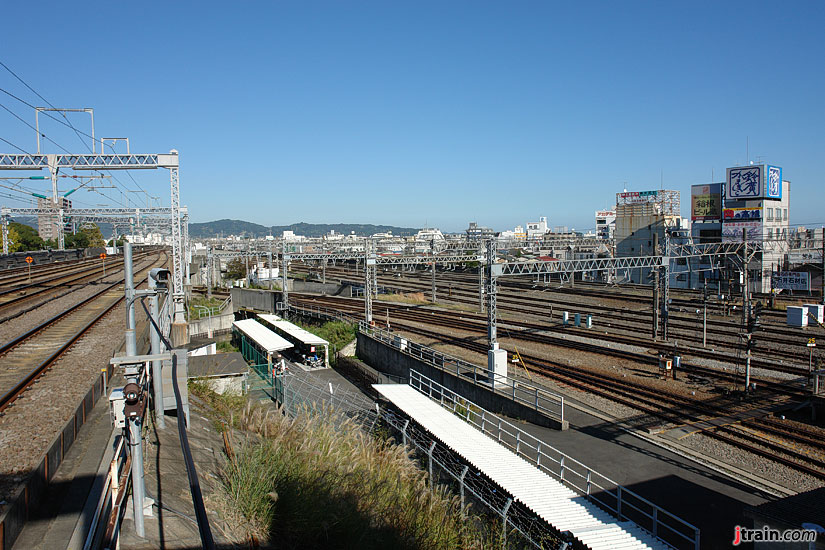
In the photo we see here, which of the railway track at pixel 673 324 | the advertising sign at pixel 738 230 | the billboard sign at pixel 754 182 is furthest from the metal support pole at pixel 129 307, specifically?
the billboard sign at pixel 754 182

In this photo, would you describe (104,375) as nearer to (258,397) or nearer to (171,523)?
(171,523)

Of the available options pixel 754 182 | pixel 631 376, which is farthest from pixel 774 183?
pixel 631 376

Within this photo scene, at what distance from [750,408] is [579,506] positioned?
10037 mm

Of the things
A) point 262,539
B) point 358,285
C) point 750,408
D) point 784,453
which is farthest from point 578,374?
point 358,285

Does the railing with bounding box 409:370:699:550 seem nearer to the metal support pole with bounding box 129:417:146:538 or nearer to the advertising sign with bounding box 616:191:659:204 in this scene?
the metal support pole with bounding box 129:417:146:538

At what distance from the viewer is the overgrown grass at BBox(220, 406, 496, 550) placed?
219 inches

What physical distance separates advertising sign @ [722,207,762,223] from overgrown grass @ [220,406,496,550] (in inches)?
1897

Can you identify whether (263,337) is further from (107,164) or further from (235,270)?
(235,270)

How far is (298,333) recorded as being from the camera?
84.6 feet

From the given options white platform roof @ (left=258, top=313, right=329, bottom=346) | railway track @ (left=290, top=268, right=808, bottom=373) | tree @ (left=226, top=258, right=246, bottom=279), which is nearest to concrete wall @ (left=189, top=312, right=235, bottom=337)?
white platform roof @ (left=258, top=313, right=329, bottom=346)

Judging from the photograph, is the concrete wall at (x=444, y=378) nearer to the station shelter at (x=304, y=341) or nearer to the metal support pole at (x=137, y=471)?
the station shelter at (x=304, y=341)

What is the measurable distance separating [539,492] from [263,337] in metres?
18.1

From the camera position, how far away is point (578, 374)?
19.2 m

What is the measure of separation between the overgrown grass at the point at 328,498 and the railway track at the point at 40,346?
4288 mm
